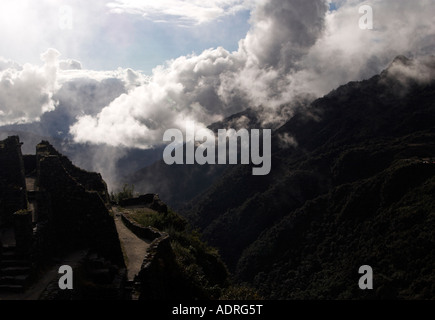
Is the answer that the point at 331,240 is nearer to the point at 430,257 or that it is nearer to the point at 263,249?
the point at 263,249

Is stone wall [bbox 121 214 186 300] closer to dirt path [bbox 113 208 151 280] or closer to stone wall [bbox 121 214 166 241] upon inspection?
dirt path [bbox 113 208 151 280]

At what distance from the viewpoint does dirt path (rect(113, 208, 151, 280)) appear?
53.2 feet

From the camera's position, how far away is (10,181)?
1812cm

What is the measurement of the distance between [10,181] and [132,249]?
723cm

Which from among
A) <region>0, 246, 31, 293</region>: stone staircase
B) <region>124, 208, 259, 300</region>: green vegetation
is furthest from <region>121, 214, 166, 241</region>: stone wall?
<region>0, 246, 31, 293</region>: stone staircase

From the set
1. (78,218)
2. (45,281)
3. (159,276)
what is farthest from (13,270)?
(159,276)

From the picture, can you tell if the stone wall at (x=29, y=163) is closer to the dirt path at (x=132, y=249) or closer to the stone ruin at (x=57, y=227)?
the dirt path at (x=132, y=249)

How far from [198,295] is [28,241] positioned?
26.1ft

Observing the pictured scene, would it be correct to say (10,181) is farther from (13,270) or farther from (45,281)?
(45,281)

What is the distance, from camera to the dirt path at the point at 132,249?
1620 cm

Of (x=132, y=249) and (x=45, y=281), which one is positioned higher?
(x=132, y=249)

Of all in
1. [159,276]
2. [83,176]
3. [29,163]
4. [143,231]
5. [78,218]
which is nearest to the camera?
[159,276]

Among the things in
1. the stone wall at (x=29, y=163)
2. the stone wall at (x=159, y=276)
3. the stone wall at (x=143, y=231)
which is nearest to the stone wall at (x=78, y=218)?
the stone wall at (x=159, y=276)

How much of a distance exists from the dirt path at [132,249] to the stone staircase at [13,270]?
4.03 metres
